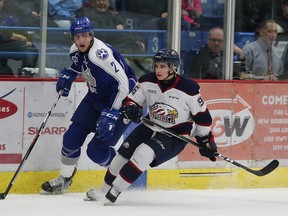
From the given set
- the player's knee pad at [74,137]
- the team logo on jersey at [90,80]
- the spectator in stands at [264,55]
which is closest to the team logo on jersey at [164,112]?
the team logo on jersey at [90,80]

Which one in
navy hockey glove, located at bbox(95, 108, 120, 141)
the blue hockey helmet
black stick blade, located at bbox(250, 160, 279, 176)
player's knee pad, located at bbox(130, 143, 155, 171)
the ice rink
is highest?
the blue hockey helmet

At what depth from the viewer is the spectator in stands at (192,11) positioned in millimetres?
7496

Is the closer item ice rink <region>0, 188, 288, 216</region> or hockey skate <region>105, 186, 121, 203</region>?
→ ice rink <region>0, 188, 288, 216</region>

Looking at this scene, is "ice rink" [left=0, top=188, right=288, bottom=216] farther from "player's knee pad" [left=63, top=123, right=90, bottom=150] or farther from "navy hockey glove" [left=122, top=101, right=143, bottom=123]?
"navy hockey glove" [left=122, top=101, right=143, bottom=123]

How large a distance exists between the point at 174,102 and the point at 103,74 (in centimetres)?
55

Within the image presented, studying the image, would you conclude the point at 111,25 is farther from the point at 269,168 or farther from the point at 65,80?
the point at 269,168

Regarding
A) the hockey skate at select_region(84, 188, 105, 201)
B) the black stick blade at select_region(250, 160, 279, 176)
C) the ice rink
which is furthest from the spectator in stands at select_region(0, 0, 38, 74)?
the black stick blade at select_region(250, 160, 279, 176)

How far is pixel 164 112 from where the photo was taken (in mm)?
6211

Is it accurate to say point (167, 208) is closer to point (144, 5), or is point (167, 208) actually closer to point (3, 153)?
point (3, 153)

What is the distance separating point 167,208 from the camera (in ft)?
20.4

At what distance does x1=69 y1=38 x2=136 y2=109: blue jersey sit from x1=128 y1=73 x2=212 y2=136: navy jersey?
146mm

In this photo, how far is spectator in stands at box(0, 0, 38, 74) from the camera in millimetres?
6781

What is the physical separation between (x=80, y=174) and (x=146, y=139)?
84cm

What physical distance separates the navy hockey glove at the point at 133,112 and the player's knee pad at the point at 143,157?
0.19m
